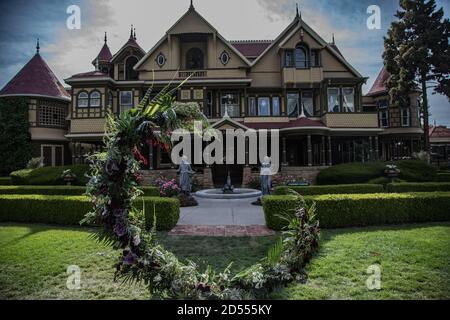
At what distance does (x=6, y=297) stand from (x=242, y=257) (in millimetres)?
3846

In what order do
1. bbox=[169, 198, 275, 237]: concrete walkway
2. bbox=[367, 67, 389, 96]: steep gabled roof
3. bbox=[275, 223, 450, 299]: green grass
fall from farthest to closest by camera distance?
bbox=[367, 67, 389, 96]: steep gabled roof
bbox=[169, 198, 275, 237]: concrete walkway
bbox=[275, 223, 450, 299]: green grass

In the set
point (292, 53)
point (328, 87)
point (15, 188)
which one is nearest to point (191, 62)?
point (292, 53)

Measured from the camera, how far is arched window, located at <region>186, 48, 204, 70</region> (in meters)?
21.0

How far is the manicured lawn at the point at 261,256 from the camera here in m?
3.65

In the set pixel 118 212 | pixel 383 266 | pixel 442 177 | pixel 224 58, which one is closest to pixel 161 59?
pixel 224 58

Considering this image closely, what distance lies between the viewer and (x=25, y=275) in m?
4.20

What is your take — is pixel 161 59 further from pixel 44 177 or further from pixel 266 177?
pixel 266 177

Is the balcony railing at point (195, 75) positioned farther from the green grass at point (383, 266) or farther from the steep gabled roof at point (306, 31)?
the green grass at point (383, 266)

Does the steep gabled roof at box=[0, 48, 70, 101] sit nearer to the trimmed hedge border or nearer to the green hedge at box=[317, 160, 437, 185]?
the trimmed hedge border

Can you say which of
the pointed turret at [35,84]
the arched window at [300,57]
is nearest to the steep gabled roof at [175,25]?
the arched window at [300,57]

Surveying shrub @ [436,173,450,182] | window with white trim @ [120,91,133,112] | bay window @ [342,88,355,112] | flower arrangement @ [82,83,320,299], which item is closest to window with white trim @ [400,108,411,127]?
bay window @ [342,88,355,112]

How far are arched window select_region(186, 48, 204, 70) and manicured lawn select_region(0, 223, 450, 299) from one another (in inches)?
680

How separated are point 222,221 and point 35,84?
72.9 feet

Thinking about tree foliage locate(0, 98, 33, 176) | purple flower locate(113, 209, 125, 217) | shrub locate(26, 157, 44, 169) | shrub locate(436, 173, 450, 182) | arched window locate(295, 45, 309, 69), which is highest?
arched window locate(295, 45, 309, 69)
